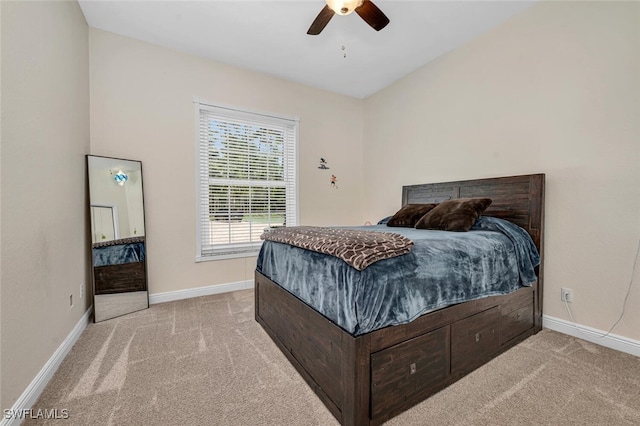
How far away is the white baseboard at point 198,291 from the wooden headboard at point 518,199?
277 cm

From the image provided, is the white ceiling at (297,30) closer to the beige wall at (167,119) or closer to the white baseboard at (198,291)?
the beige wall at (167,119)

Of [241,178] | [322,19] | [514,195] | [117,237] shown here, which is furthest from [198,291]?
[514,195]

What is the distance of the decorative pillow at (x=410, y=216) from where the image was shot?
274 cm

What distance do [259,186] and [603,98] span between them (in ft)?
11.0

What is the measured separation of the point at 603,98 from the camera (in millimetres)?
1946

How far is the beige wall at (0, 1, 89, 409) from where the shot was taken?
48.6 inches

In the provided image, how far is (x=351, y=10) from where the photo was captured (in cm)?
181

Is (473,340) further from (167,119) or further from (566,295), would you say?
(167,119)

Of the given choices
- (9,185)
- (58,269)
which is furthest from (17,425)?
(9,185)

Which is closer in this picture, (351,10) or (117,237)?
(351,10)

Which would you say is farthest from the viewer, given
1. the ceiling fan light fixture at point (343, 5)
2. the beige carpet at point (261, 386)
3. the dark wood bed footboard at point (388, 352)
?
the ceiling fan light fixture at point (343, 5)

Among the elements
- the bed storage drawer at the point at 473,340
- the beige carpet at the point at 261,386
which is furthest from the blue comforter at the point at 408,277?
the beige carpet at the point at 261,386

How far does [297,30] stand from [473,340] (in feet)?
9.99

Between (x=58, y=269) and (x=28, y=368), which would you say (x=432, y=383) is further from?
(x=58, y=269)
